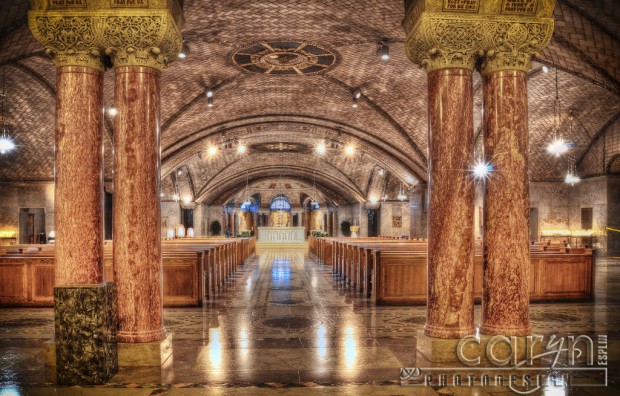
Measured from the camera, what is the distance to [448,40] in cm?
488

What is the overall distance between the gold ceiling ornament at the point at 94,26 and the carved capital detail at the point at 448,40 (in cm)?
246

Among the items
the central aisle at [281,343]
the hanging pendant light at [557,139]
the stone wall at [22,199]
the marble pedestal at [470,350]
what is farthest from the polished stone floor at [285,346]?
the stone wall at [22,199]

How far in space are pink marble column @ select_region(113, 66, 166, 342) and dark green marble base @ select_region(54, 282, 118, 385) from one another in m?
0.46

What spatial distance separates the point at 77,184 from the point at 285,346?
271 cm

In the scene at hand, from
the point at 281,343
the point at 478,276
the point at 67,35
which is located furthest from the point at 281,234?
the point at 67,35

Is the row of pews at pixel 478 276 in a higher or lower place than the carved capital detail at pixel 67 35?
lower

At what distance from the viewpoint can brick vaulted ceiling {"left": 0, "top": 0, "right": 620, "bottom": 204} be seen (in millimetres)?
8516

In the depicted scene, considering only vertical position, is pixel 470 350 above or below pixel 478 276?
below

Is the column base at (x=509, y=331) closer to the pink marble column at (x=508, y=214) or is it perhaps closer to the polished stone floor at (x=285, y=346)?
the pink marble column at (x=508, y=214)

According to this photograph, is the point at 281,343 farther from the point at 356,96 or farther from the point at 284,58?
the point at 356,96

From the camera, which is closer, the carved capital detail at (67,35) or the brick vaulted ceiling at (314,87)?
the carved capital detail at (67,35)

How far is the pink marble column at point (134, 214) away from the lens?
4805 mm

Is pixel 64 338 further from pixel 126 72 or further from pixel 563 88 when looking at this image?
pixel 563 88

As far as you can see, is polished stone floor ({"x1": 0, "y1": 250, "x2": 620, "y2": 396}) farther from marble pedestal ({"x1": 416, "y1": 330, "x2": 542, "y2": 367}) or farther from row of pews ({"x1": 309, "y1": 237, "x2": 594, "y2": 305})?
row of pews ({"x1": 309, "y1": 237, "x2": 594, "y2": 305})
